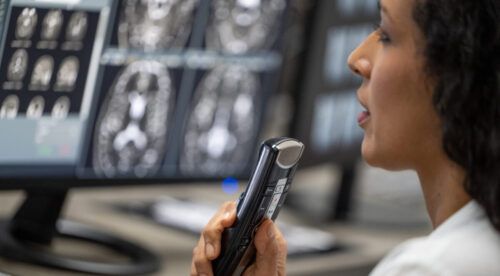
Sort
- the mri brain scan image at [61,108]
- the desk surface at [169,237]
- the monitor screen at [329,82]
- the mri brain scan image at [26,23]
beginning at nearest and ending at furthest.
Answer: the mri brain scan image at [26,23] → the mri brain scan image at [61,108] → the desk surface at [169,237] → the monitor screen at [329,82]

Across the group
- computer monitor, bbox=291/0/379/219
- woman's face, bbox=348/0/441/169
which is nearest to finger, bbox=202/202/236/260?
woman's face, bbox=348/0/441/169

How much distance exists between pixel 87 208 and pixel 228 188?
0.28 m

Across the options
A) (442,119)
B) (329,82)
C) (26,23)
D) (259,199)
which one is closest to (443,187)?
(442,119)

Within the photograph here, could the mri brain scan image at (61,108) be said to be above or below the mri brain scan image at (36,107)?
below

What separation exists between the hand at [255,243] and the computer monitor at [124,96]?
414 millimetres

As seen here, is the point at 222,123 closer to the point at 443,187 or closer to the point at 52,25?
the point at 52,25

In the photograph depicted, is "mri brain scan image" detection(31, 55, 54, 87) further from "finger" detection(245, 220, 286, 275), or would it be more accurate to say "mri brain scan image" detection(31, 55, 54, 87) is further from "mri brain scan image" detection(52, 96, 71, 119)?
"finger" detection(245, 220, 286, 275)

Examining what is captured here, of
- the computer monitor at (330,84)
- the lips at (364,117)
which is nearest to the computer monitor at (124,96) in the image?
the computer monitor at (330,84)

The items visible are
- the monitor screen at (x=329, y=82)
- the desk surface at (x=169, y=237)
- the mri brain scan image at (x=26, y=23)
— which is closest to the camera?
the mri brain scan image at (x=26, y=23)

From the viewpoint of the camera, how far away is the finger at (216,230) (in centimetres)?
123

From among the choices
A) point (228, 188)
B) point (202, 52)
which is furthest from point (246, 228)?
point (228, 188)

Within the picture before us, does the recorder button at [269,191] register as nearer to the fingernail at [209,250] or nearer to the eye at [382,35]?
the fingernail at [209,250]

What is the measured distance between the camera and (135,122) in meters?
1.74

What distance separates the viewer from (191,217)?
2.07 meters
